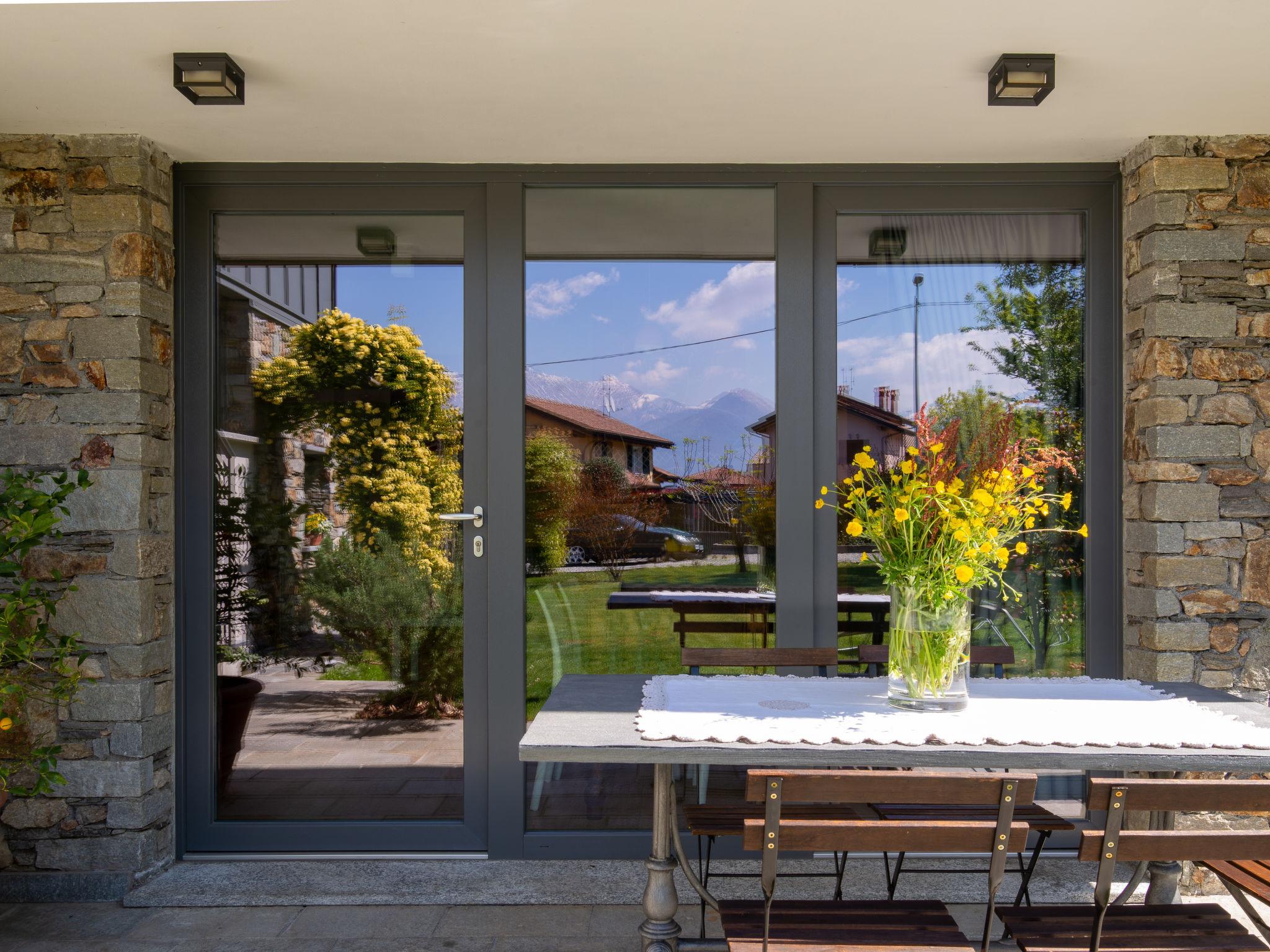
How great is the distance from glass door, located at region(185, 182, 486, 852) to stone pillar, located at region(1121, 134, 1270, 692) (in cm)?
229

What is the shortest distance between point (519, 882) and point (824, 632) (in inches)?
53.5

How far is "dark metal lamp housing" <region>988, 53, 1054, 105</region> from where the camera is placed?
2.80 m

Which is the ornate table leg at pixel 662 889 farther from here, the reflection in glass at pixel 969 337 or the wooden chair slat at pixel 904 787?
the reflection in glass at pixel 969 337

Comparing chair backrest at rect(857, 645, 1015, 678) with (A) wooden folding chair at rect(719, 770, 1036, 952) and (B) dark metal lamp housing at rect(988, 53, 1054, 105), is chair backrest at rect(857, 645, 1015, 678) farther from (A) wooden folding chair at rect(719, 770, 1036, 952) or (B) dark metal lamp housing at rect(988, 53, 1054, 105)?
(B) dark metal lamp housing at rect(988, 53, 1054, 105)

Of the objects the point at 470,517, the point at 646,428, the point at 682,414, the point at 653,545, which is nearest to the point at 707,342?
the point at 682,414

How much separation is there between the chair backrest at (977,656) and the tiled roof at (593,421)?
1.00 metres

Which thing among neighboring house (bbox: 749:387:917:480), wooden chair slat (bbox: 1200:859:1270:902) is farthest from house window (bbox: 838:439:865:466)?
wooden chair slat (bbox: 1200:859:1270:902)

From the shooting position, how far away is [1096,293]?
366cm

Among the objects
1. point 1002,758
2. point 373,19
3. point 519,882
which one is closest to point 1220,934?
point 1002,758

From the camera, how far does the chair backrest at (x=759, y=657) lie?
3.21 m

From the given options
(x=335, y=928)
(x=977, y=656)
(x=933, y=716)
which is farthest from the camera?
(x=977, y=656)

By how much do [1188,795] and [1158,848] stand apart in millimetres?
118

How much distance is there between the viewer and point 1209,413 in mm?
3330

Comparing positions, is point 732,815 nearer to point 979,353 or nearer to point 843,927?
point 843,927
